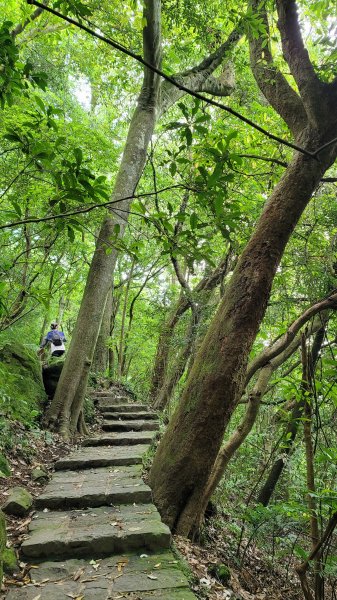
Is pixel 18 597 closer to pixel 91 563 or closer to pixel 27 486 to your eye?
pixel 91 563

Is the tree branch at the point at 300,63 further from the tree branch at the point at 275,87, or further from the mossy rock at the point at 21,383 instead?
the mossy rock at the point at 21,383

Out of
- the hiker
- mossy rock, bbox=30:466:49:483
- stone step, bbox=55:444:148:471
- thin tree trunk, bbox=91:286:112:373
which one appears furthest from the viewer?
thin tree trunk, bbox=91:286:112:373

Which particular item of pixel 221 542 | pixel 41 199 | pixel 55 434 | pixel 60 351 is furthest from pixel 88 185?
pixel 60 351

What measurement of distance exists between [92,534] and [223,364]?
181 cm

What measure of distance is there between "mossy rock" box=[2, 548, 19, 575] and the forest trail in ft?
0.30

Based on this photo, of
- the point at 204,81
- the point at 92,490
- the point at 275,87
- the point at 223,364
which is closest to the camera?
the point at 223,364

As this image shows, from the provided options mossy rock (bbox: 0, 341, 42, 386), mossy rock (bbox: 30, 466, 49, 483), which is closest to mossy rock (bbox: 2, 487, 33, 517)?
mossy rock (bbox: 30, 466, 49, 483)

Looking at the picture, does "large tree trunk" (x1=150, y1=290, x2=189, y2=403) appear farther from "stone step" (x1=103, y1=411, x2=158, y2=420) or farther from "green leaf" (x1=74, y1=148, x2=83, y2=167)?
"green leaf" (x1=74, y1=148, x2=83, y2=167)

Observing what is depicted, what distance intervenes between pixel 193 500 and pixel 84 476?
1538 millimetres

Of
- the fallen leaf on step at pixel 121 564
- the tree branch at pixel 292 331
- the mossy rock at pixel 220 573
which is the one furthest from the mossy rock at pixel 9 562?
the tree branch at pixel 292 331

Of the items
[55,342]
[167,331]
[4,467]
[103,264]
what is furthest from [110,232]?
[167,331]

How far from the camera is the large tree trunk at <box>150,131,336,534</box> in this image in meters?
3.56

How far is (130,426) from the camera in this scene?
7.20 meters

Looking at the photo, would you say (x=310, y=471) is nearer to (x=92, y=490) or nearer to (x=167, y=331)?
(x=92, y=490)
